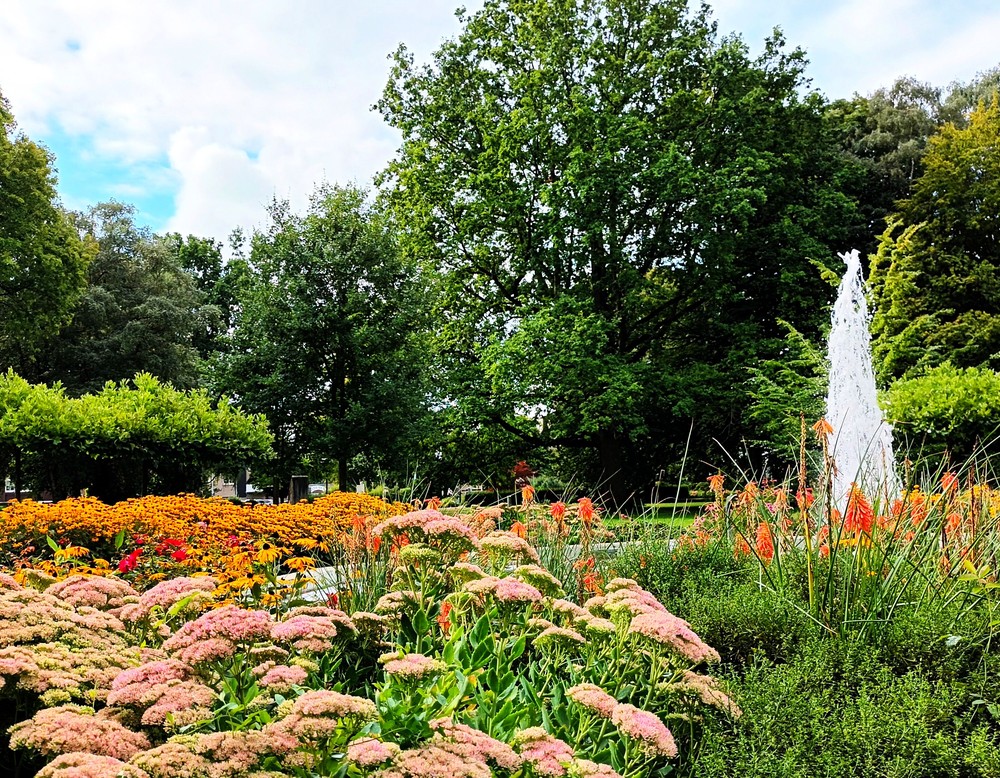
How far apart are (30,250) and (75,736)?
23963 mm

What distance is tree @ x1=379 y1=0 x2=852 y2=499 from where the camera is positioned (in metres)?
16.1

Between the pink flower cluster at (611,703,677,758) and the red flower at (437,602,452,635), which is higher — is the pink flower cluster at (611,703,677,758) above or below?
below

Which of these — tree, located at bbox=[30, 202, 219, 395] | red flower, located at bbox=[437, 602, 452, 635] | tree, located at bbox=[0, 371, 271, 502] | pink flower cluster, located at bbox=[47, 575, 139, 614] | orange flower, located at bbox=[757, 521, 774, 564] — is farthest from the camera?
tree, located at bbox=[30, 202, 219, 395]

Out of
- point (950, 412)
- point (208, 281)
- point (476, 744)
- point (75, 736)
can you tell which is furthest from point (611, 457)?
point (208, 281)

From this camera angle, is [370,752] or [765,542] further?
[765,542]

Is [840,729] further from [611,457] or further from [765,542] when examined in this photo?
[611,457]

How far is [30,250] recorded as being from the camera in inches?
858

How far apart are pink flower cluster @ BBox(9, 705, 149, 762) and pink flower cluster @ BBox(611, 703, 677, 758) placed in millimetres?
1252

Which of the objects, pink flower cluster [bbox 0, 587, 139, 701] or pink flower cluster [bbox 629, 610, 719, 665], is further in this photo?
pink flower cluster [bbox 629, 610, 719, 665]

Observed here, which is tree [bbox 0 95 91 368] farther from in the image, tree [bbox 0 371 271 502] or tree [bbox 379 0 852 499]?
tree [bbox 0 371 271 502]

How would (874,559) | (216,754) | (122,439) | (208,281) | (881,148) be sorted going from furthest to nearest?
(208,281), (881,148), (122,439), (874,559), (216,754)

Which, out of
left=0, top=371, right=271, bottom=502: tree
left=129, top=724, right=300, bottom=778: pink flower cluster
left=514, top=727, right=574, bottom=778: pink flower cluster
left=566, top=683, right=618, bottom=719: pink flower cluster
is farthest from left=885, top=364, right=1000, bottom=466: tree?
left=129, top=724, right=300, bottom=778: pink flower cluster

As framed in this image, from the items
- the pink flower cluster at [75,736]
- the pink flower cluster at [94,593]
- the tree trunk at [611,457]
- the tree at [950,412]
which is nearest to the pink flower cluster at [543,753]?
the pink flower cluster at [75,736]

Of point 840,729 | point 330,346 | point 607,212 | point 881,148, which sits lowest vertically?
point 840,729
